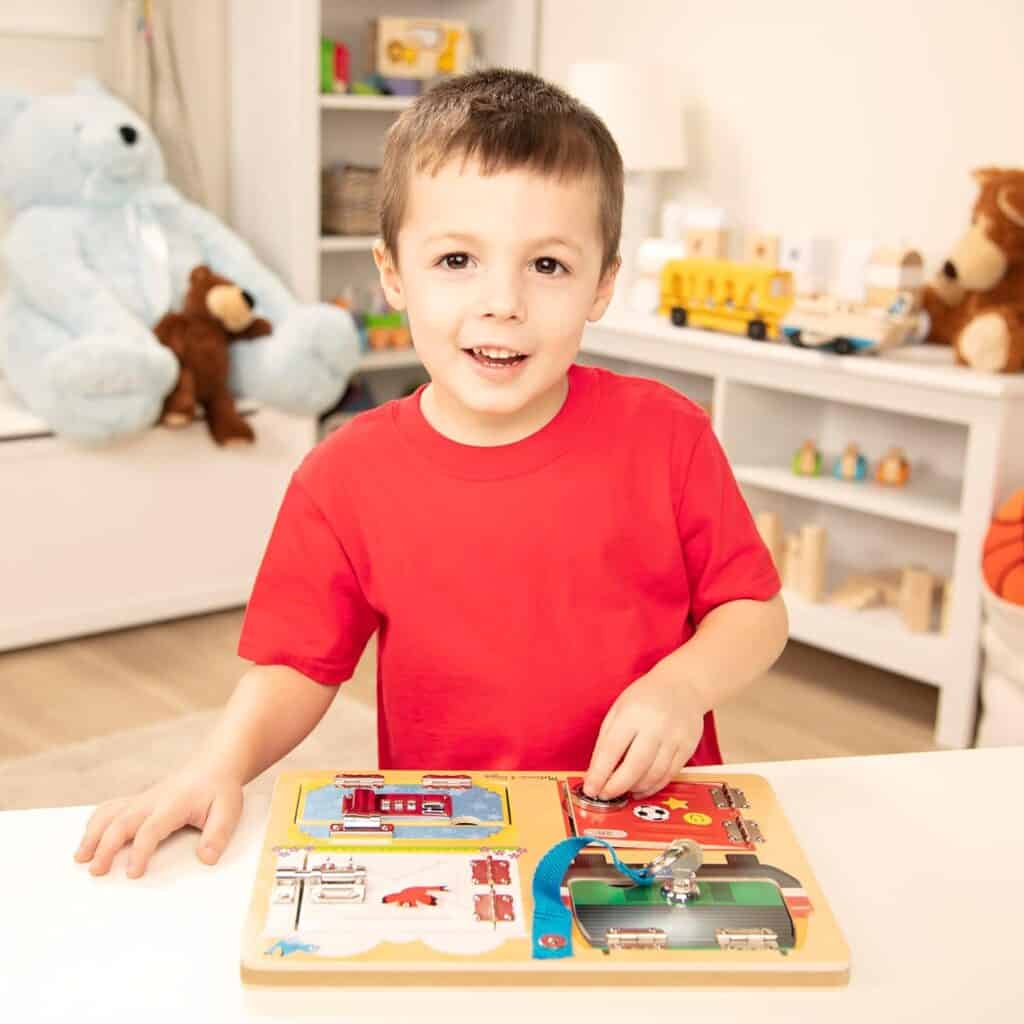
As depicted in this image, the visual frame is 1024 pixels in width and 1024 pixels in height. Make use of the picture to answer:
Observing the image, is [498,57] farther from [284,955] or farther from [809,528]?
[284,955]

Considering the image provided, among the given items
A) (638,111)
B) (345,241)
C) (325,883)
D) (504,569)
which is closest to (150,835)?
(325,883)

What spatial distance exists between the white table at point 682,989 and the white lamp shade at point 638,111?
2.43 m

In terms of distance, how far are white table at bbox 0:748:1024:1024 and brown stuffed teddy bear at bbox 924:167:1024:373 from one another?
1700mm

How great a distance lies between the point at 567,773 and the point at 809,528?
2.09m

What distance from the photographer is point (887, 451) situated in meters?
3.03

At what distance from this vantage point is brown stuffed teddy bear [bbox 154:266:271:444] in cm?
297

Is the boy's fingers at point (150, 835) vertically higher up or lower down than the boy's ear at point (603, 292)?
lower down

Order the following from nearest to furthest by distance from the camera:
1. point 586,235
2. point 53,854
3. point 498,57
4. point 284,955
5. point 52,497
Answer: point 284,955, point 53,854, point 586,235, point 52,497, point 498,57

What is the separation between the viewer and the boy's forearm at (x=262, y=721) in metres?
0.86

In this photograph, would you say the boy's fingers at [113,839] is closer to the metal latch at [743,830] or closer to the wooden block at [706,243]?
the metal latch at [743,830]

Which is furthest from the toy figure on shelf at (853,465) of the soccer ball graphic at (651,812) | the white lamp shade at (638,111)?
the soccer ball graphic at (651,812)

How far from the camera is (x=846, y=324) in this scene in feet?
8.74

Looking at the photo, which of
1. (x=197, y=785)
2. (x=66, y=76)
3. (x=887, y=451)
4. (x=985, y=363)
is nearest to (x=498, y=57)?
(x=66, y=76)

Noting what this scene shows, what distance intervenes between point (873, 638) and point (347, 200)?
1703 millimetres
